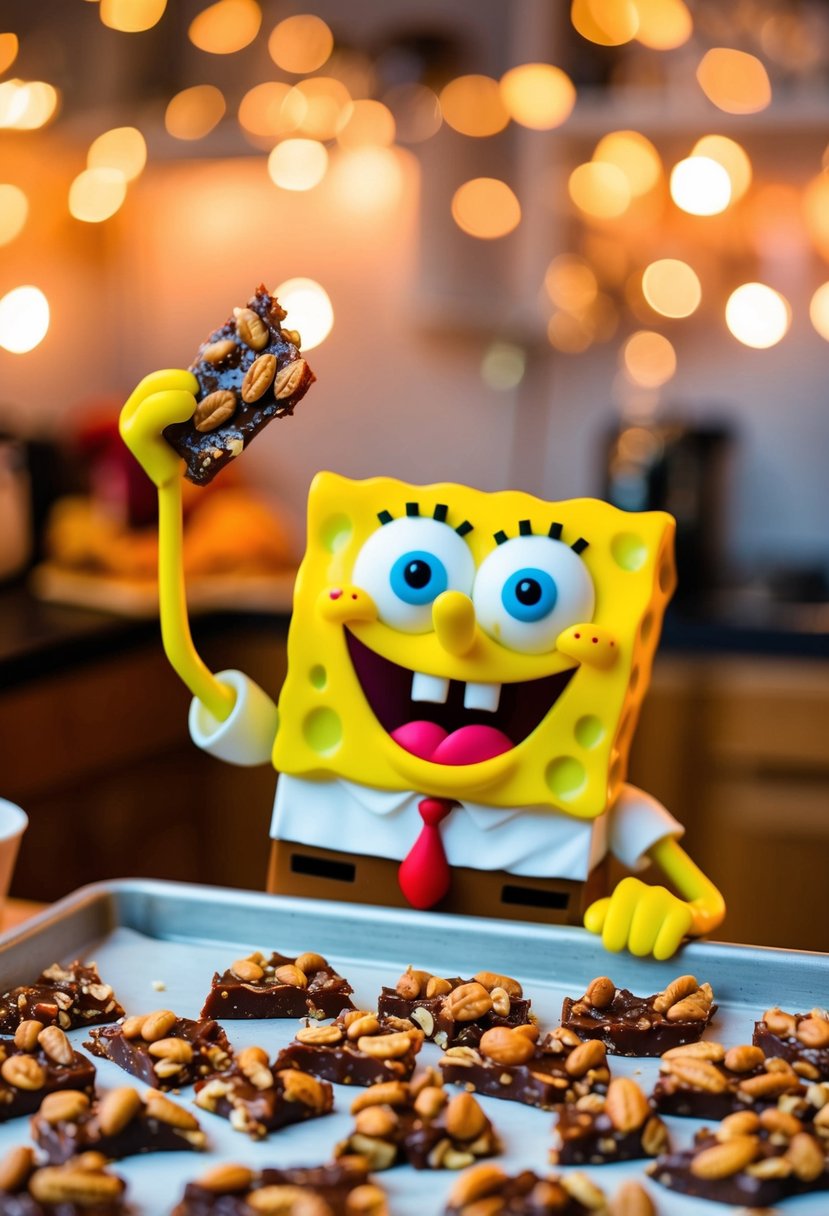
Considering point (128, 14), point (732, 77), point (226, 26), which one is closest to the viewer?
point (732, 77)

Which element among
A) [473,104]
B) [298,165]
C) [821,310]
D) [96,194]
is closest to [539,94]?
[473,104]

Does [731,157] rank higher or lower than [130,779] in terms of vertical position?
higher

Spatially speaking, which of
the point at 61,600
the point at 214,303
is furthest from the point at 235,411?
the point at 214,303

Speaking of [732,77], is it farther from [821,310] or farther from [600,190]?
[821,310]

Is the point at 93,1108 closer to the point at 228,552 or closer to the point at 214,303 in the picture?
the point at 228,552

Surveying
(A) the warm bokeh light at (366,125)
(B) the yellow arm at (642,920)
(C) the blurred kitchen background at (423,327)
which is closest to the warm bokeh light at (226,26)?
(C) the blurred kitchen background at (423,327)

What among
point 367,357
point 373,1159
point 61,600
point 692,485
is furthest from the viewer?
point 367,357

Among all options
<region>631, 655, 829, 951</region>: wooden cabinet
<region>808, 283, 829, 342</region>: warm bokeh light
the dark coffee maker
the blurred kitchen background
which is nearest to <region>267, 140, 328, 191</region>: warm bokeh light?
the blurred kitchen background

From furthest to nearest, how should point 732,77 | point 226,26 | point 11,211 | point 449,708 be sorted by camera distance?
point 226,26
point 11,211
point 732,77
point 449,708
